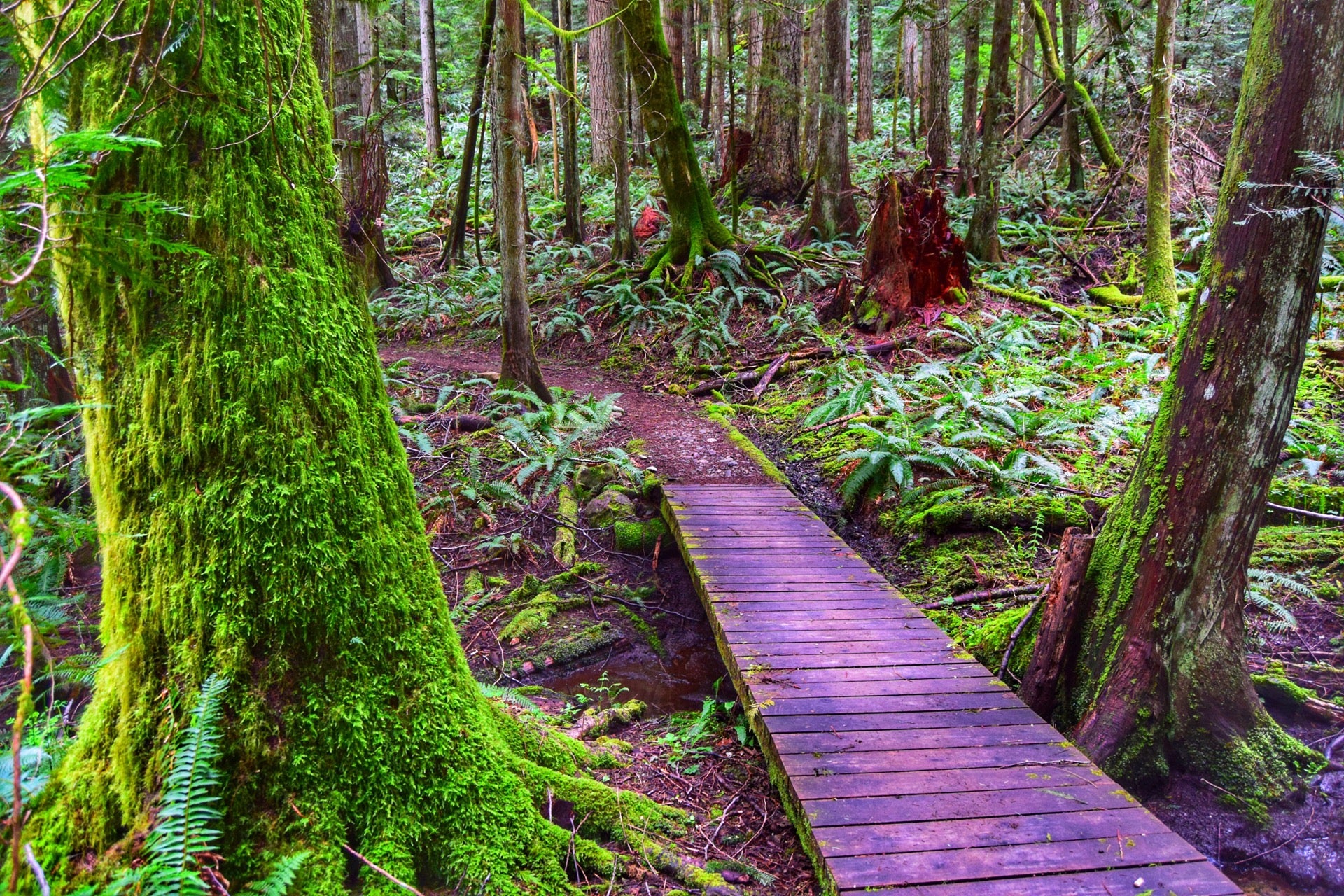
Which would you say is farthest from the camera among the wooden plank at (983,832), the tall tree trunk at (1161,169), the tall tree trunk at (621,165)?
the tall tree trunk at (621,165)

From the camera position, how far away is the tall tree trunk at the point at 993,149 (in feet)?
38.4

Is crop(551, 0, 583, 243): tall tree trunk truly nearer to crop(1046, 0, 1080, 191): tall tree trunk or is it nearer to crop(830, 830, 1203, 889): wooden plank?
crop(1046, 0, 1080, 191): tall tree trunk

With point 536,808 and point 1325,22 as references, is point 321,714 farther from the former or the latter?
point 1325,22

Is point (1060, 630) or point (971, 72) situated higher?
point (971, 72)

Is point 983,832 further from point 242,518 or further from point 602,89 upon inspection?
point 602,89

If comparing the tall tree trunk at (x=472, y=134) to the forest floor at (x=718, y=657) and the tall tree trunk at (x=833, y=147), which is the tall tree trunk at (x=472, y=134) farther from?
the forest floor at (x=718, y=657)

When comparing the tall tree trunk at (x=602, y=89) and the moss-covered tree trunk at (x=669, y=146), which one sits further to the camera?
the tall tree trunk at (x=602, y=89)

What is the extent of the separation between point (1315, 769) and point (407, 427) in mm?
7906

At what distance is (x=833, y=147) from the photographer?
47.7 feet

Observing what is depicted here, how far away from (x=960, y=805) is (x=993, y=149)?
37.0 feet

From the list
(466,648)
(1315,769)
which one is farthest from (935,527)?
(466,648)

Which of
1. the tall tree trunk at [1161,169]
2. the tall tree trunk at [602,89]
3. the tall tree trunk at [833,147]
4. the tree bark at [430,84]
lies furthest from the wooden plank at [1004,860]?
the tree bark at [430,84]

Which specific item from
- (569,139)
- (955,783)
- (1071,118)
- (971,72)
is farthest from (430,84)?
(955,783)

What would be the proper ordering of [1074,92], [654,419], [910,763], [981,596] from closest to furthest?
[910,763], [981,596], [654,419], [1074,92]
